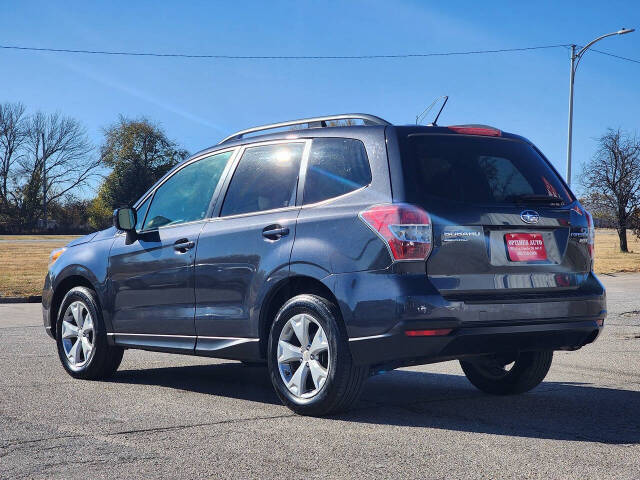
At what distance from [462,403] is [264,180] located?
2.10 meters

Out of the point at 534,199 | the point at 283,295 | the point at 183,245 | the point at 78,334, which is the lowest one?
the point at 78,334

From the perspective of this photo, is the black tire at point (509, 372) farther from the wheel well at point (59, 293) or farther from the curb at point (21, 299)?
the curb at point (21, 299)

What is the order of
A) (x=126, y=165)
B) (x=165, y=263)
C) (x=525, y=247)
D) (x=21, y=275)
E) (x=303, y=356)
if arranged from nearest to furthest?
(x=525, y=247)
(x=303, y=356)
(x=165, y=263)
(x=21, y=275)
(x=126, y=165)

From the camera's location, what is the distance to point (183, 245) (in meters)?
6.53

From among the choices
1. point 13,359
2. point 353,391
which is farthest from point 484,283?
point 13,359

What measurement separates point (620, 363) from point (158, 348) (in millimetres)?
4391

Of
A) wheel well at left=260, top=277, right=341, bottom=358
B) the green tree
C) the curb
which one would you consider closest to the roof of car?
wheel well at left=260, top=277, right=341, bottom=358

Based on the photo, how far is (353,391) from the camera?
17.5 ft

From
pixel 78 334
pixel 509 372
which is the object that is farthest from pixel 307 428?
pixel 78 334

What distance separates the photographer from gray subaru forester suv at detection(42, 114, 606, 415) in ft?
16.8

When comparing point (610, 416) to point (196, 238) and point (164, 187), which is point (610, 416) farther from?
point (164, 187)

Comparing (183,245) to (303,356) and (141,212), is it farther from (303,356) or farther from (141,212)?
(303,356)

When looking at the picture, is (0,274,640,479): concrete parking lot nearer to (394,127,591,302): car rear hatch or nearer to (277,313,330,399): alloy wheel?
(277,313,330,399): alloy wheel

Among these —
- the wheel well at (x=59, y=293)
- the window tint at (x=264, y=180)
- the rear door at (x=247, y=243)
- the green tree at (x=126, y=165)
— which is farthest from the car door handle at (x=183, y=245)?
the green tree at (x=126, y=165)
